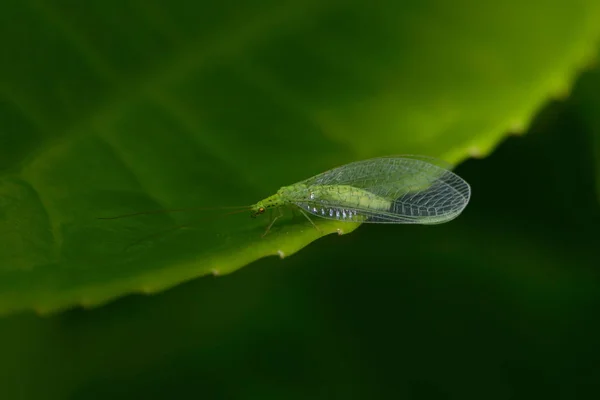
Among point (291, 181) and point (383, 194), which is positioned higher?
point (383, 194)

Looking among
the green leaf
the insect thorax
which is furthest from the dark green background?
the insect thorax

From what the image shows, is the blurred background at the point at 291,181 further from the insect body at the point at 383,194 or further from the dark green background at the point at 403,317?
the insect body at the point at 383,194

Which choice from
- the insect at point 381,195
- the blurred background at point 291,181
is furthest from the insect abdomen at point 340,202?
the blurred background at point 291,181

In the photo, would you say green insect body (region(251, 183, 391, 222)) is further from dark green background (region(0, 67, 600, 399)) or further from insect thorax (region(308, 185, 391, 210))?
dark green background (region(0, 67, 600, 399))

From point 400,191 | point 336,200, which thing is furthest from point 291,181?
point 400,191

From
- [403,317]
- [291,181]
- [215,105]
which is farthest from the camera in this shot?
[403,317]

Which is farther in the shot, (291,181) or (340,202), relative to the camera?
(340,202)

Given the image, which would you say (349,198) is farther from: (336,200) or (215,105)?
(215,105)
